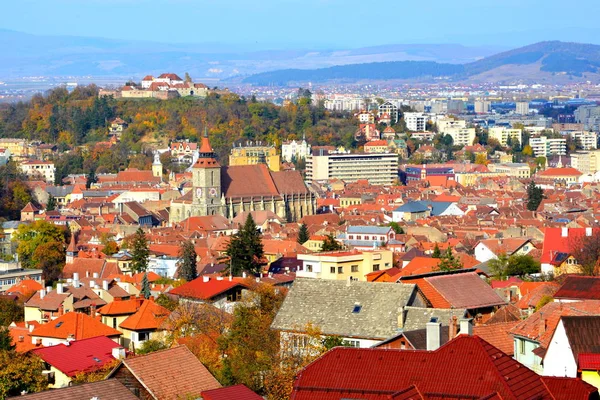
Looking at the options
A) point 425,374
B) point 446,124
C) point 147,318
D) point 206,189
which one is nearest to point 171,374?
point 425,374

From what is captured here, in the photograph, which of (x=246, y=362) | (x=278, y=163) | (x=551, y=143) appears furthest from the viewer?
(x=551, y=143)

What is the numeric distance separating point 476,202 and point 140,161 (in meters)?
32.9

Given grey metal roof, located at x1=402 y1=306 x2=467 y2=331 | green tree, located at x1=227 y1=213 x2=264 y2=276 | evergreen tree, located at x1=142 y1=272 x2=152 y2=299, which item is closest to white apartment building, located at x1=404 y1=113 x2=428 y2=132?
green tree, located at x1=227 y1=213 x2=264 y2=276

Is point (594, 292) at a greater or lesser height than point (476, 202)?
greater

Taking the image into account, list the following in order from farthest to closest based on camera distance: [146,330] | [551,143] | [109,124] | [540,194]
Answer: [551,143] < [109,124] < [540,194] < [146,330]

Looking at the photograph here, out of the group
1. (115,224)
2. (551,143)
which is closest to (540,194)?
(115,224)

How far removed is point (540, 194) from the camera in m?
73.6

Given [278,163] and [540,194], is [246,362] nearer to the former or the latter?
[540,194]

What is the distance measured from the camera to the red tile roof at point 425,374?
13.6 metres

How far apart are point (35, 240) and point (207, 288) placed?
22.8m

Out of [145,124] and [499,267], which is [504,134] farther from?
[499,267]

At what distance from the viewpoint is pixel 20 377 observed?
19516 mm

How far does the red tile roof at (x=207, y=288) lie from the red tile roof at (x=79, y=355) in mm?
7059

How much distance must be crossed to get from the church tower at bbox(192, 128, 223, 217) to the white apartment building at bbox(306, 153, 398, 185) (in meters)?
33.9
